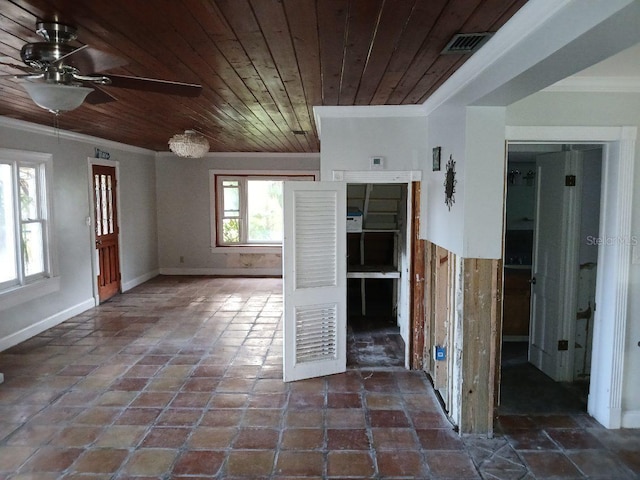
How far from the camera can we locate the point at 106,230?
7078mm

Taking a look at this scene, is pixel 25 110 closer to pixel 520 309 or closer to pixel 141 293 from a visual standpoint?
pixel 141 293

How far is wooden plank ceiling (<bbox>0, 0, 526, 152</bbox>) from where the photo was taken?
191cm

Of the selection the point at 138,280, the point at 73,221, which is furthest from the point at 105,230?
the point at 138,280

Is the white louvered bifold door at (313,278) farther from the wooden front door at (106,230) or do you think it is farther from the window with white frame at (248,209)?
the window with white frame at (248,209)

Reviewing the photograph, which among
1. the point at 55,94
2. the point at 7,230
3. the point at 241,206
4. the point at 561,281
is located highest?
the point at 55,94

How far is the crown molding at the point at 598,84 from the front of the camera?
120 inches

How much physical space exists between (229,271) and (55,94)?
7226 mm

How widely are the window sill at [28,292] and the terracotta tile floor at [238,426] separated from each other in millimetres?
472

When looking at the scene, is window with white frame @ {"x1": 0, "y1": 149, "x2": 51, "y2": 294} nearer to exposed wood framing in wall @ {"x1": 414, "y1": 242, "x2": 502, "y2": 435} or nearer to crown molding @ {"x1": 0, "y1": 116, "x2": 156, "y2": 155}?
crown molding @ {"x1": 0, "y1": 116, "x2": 156, "y2": 155}

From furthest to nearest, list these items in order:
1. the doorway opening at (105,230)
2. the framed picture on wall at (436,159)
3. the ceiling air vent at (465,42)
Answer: the doorway opening at (105,230)
the framed picture on wall at (436,159)
the ceiling air vent at (465,42)

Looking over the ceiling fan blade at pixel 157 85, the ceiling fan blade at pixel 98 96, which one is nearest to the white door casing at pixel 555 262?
the ceiling fan blade at pixel 157 85

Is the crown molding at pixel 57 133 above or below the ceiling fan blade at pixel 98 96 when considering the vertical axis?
above

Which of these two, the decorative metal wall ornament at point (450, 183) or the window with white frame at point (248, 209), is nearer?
the decorative metal wall ornament at point (450, 183)

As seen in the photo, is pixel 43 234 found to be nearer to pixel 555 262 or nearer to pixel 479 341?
pixel 479 341
